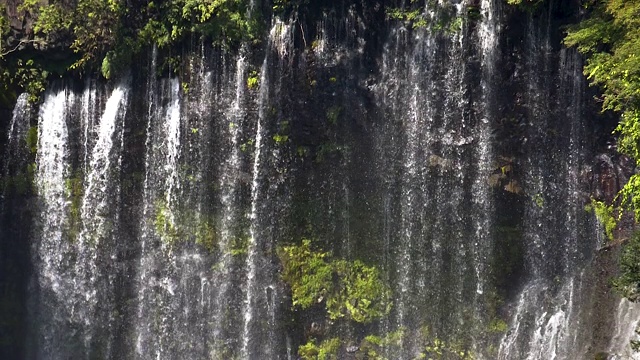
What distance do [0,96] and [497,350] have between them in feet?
28.3

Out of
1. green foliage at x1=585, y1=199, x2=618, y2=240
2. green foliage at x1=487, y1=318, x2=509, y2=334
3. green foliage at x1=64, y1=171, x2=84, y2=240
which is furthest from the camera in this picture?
green foliage at x1=64, y1=171, x2=84, y2=240

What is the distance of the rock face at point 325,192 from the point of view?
37.3 feet

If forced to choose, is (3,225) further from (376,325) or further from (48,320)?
(376,325)

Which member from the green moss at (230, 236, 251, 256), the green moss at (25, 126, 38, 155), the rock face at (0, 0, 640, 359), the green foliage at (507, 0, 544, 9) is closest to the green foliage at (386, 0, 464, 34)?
the rock face at (0, 0, 640, 359)

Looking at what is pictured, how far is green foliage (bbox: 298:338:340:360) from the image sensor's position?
482 inches

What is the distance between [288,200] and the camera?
1227 cm

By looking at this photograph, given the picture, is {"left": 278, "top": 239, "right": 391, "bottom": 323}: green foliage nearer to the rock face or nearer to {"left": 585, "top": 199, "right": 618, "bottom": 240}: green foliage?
the rock face

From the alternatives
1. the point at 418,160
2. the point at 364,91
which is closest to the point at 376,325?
the point at 418,160

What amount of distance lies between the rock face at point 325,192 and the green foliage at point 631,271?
185 centimetres

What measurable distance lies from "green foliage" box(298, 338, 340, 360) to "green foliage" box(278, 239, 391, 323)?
16.6 inches

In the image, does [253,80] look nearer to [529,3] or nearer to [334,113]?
[334,113]

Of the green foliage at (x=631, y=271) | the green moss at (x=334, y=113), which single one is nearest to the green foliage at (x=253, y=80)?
the green moss at (x=334, y=113)

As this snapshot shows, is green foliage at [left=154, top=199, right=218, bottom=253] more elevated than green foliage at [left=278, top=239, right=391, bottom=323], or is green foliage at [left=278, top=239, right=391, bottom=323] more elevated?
green foliage at [left=154, top=199, right=218, bottom=253]

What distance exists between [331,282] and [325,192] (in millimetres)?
1406
